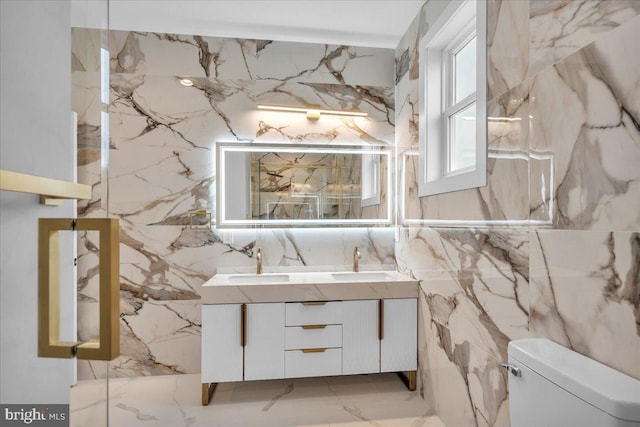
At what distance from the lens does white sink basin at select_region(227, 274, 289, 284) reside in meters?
2.59

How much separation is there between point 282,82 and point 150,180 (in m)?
1.28

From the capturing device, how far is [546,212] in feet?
4.04

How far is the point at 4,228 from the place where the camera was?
510mm

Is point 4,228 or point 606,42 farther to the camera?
point 606,42

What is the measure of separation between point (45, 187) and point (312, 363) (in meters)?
2.03

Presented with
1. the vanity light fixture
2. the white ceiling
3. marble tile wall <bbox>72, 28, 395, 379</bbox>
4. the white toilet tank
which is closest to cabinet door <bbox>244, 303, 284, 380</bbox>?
marble tile wall <bbox>72, 28, 395, 379</bbox>

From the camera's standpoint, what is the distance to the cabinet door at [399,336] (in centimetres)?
234

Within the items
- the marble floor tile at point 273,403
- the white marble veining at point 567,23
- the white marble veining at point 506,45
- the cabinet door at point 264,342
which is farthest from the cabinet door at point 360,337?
the white marble veining at point 567,23

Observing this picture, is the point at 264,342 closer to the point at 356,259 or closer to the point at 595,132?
the point at 356,259

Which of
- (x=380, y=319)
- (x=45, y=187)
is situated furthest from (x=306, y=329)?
(x=45, y=187)

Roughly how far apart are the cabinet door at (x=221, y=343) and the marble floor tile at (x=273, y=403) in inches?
8.8

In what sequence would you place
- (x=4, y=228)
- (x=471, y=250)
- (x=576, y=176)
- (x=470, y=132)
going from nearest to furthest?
(x=4, y=228) < (x=576, y=176) < (x=471, y=250) < (x=470, y=132)

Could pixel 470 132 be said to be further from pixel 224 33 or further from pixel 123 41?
pixel 123 41

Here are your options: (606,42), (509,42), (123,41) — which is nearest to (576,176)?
(606,42)
